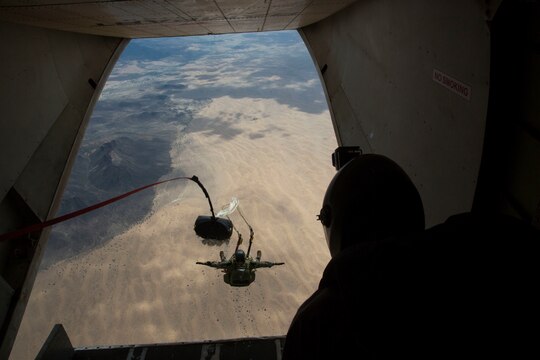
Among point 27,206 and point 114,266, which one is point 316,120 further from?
point 27,206

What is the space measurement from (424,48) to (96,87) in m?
4.51

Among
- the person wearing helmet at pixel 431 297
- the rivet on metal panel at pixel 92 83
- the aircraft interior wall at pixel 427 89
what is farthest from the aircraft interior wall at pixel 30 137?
the aircraft interior wall at pixel 427 89

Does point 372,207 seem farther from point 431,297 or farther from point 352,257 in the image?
point 431,297

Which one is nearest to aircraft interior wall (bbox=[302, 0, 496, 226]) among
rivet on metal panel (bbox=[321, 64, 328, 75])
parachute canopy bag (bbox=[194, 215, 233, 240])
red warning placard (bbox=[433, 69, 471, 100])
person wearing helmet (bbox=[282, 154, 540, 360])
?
red warning placard (bbox=[433, 69, 471, 100])

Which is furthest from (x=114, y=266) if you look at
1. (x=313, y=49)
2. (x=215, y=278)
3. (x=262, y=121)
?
(x=262, y=121)

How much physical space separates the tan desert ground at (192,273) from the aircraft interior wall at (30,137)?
9930 mm

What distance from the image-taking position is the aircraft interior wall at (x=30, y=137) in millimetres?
2664

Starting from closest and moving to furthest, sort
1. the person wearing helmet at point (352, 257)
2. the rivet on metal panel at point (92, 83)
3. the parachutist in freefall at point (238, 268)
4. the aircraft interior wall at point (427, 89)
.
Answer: the person wearing helmet at point (352, 257)
the aircraft interior wall at point (427, 89)
the rivet on metal panel at point (92, 83)
the parachutist in freefall at point (238, 268)

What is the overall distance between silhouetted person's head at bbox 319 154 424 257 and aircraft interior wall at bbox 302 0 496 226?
56 centimetres

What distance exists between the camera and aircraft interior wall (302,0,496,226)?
1.80 m

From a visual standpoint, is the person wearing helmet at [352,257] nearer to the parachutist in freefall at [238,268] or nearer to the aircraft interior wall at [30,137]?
the aircraft interior wall at [30,137]

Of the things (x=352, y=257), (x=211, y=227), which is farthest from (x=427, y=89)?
(x=211, y=227)

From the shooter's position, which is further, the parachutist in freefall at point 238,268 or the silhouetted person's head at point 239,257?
the silhouetted person's head at point 239,257

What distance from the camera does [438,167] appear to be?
7.37 ft
